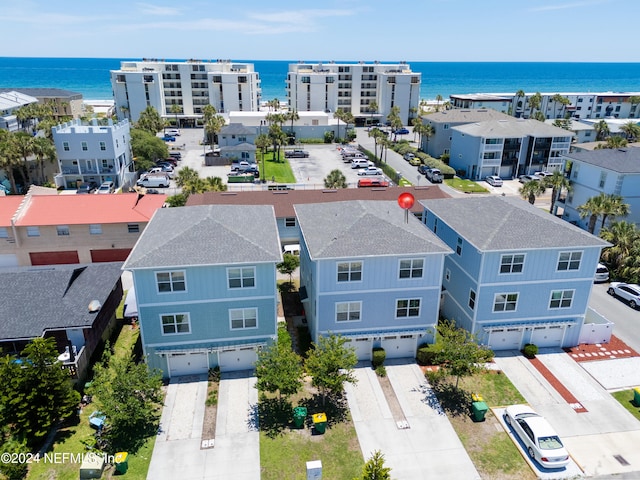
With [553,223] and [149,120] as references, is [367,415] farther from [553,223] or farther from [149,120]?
[149,120]

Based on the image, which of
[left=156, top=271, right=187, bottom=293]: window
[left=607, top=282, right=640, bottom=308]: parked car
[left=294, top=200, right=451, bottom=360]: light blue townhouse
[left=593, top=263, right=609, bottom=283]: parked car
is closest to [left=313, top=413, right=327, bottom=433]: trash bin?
[left=294, top=200, right=451, bottom=360]: light blue townhouse

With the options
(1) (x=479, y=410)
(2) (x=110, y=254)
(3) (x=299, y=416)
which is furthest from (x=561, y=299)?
(2) (x=110, y=254)

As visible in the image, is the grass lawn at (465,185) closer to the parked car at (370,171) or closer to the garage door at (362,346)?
the parked car at (370,171)

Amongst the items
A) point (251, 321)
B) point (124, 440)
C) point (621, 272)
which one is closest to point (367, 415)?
point (251, 321)

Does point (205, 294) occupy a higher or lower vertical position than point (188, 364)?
higher

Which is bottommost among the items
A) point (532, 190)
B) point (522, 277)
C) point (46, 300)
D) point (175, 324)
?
point (175, 324)

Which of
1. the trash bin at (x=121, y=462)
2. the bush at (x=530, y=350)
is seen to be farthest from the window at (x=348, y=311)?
the trash bin at (x=121, y=462)

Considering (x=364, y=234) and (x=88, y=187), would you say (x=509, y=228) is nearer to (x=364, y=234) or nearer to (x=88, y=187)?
(x=364, y=234)
